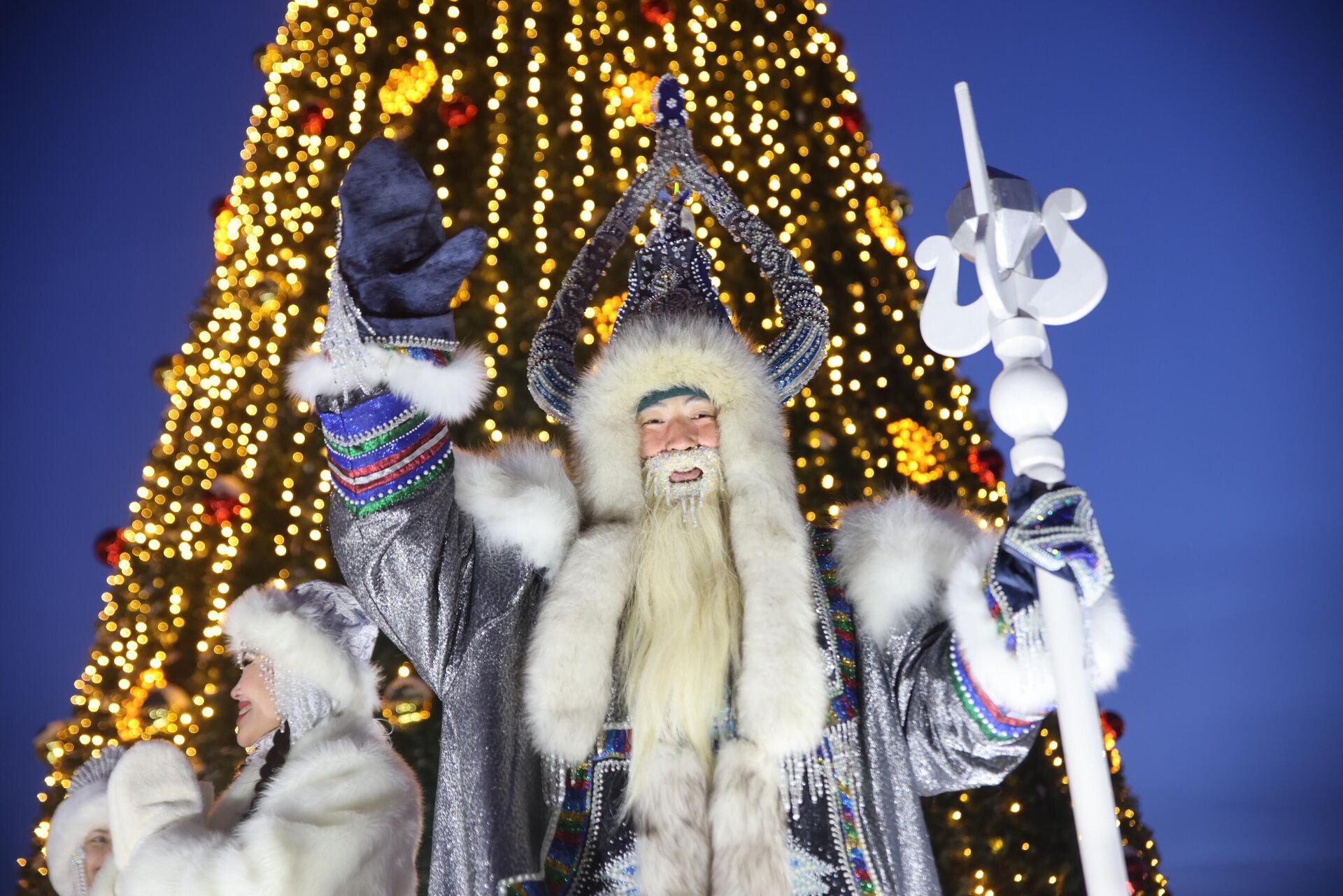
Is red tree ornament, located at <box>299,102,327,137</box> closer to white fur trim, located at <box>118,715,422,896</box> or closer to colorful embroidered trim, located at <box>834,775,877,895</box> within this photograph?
white fur trim, located at <box>118,715,422,896</box>

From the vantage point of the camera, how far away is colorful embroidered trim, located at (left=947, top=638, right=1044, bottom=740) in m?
2.36

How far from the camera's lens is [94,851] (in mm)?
3732

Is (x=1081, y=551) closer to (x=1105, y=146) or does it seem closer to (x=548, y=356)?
(x=548, y=356)

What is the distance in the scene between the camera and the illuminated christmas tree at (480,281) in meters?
4.37

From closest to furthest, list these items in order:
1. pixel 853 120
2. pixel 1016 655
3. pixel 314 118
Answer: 1. pixel 1016 655
2. pixel 314 118
3. pixel 853 120

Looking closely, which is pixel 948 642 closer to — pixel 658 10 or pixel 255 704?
pixel 255 704

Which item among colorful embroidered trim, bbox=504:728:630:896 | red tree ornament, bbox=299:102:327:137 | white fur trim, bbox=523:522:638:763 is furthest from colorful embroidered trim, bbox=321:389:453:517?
red tree ornament, bbox=299:102:327:137

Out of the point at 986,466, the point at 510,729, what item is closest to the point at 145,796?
the point at 510,729

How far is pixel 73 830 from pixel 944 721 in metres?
2.73

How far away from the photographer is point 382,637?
14.1 feet

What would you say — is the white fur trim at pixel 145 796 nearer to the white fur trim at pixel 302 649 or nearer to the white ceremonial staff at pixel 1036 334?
the white fur trim at pixel 302 649

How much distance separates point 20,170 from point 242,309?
11.0 feet

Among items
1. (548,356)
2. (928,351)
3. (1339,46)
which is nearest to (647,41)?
(928,351)

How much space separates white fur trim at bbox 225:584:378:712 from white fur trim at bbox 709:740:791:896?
1174 millimetres
